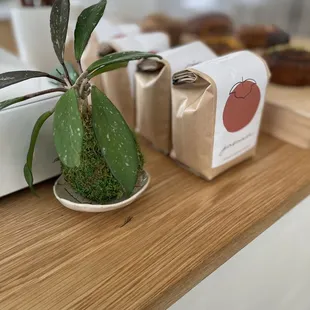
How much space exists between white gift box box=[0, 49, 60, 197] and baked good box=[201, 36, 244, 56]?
1.81 ft

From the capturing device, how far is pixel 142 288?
1.59 ft

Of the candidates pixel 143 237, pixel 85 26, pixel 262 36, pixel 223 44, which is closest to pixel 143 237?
pixel 143 237

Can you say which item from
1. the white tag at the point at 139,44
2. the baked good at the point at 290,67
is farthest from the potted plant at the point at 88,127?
the baked good at the point at 290,67

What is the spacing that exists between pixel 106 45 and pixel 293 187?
18.8 inches

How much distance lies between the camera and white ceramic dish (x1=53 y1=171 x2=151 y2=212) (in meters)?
0.59

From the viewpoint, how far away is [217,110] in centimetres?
61

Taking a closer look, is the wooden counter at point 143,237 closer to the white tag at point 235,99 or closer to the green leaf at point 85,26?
the white tag at point 235,99

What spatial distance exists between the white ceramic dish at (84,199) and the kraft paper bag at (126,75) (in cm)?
22

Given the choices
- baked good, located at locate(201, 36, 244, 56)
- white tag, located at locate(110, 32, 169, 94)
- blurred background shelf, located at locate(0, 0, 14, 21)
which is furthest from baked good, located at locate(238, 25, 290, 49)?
blurred background shelf, located at locate(0, 0, 14, 21)

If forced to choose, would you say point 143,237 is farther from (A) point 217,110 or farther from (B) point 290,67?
(B) point 290,67

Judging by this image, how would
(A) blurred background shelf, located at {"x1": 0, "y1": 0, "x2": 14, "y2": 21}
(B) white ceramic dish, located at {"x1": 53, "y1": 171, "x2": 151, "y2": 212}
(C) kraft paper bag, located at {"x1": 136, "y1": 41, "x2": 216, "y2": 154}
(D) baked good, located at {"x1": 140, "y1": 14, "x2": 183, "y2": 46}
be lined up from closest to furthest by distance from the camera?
(B) white ceramic dish, located at {"x1": 53, "y1": 171, "x2": 151, "y2": 212}, (C) kraft paper bag, located at {"x1": 136, "y1": 41, "x2": 216, "y2": 154}, (D) baked good, located at {"x1": 140, "y1": 14, "x2": 183, "y2": 46}, (A) blurred background shelf, located at {"x1": 0, "y1": 0, "x2": 14, "y2": 21}

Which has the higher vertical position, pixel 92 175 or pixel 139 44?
pixel 139 44

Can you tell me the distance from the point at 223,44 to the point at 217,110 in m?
0.51

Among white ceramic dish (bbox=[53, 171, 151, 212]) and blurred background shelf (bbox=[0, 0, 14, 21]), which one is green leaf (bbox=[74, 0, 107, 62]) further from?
blurred background shelf (bbox=[0, 0, 14, 21])
